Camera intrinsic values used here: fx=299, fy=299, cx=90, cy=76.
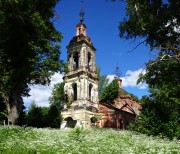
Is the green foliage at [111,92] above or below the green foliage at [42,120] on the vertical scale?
above

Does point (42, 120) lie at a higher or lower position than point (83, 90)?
lower

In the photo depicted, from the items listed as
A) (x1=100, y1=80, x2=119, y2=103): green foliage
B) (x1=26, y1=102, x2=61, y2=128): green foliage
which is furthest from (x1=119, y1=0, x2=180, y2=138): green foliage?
(x1=100, y1=80, x2=119, y2=103): green foliage

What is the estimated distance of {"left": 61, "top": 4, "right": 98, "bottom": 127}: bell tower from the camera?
50.8 metres

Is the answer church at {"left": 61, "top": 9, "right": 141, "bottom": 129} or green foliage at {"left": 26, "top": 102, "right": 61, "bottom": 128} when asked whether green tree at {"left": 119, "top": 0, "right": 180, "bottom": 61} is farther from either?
church at {"left": 61, "top": 9, "right": 141, "bottom": 129}

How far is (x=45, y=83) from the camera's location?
29969 mm

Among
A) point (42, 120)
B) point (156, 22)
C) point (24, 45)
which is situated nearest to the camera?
point (156, 22)

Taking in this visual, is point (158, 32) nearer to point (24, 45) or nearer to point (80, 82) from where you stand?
point (24, 45)

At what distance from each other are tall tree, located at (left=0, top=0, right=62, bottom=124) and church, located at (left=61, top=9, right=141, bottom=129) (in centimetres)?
2217

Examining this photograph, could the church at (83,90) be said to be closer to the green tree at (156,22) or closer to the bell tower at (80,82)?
the bell tower at (80,82)

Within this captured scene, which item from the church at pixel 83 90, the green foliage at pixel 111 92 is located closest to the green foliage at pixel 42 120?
the church at pixel 83 90

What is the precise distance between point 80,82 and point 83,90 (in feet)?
5.32

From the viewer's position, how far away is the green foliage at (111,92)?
6062 cm

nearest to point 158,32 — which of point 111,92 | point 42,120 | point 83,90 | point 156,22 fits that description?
point 156,22

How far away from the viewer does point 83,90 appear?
167 ft
